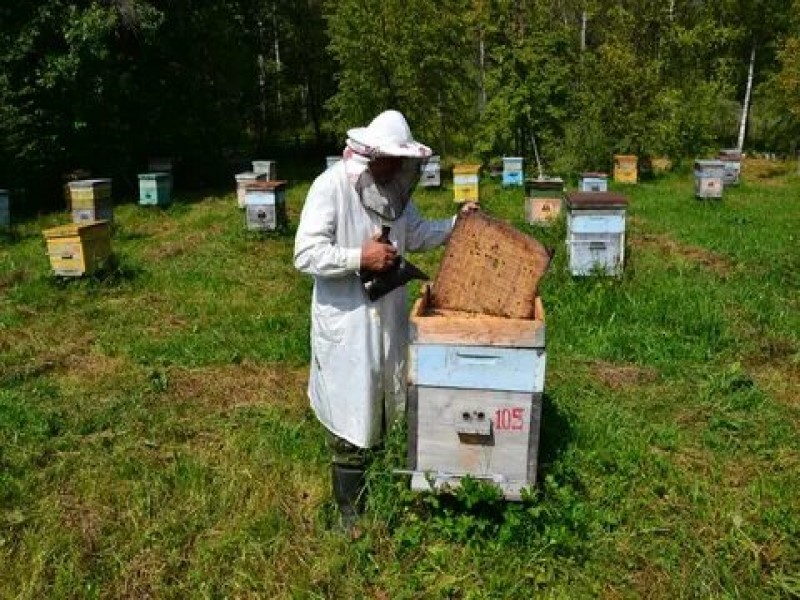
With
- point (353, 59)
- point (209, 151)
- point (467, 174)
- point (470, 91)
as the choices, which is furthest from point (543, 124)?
point (209, 151)

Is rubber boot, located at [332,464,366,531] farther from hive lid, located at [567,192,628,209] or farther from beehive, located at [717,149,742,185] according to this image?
beehive, located at [717,149,742,185]

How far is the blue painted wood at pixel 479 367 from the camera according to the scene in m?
2.87

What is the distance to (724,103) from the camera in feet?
77.0

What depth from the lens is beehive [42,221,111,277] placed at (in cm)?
744

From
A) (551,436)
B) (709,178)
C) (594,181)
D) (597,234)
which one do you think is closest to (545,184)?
(594,181)

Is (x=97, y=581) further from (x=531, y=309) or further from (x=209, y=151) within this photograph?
(x=209, y=151)

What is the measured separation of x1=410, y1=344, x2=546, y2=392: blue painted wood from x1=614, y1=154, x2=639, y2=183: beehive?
1373cm

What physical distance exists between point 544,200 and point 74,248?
19.3 ft

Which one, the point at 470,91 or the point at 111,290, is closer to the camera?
the point at 111,290

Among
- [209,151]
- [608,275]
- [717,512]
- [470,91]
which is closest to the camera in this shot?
[717,512]

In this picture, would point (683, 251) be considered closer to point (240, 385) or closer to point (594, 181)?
point (594, 181)

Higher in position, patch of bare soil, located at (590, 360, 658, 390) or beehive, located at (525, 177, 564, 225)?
beehive, located at (525, 177, 564, 225)

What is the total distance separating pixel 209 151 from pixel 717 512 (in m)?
15.9

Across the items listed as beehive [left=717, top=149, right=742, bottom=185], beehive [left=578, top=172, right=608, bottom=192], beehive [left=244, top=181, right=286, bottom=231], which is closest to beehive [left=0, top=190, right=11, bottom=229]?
beehive [left=244, top=181, right=286, bottom=231]
